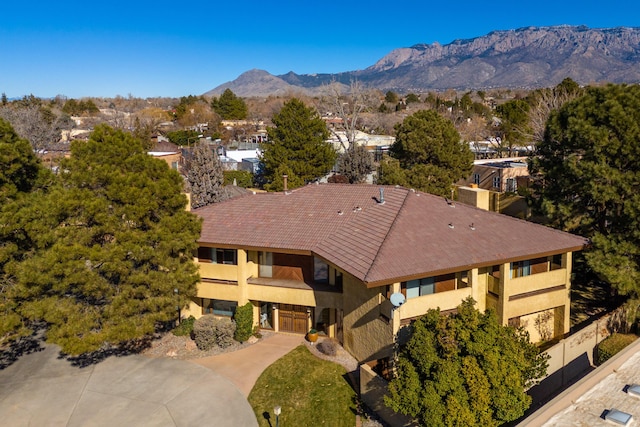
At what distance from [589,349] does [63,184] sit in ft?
79.0

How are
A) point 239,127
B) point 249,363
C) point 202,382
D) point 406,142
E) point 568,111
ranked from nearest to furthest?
point 202,382 → point 249,363 → point 568,111 → point 406,142 → point 239,127

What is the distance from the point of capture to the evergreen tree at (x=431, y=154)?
137ft

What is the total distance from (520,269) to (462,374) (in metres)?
9.73

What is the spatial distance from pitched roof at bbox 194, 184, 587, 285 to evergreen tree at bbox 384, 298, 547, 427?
346 cm

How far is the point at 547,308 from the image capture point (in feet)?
75.8

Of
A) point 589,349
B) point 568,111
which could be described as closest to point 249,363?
point 589,349

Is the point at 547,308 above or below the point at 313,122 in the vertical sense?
below

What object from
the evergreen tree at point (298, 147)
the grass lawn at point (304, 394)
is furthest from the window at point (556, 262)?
the evergreen tree at point (298, 147)

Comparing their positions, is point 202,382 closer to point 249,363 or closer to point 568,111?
point 249,363

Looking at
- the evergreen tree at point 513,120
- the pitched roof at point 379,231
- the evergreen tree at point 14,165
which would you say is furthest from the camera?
the evergreen tree at point 513,120

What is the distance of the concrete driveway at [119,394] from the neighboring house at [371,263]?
4.70m

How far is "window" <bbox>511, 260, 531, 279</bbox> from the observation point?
22558mm

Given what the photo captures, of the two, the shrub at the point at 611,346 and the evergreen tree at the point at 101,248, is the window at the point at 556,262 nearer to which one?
the shrub at the point at 611,346

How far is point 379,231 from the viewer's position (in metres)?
22.0
